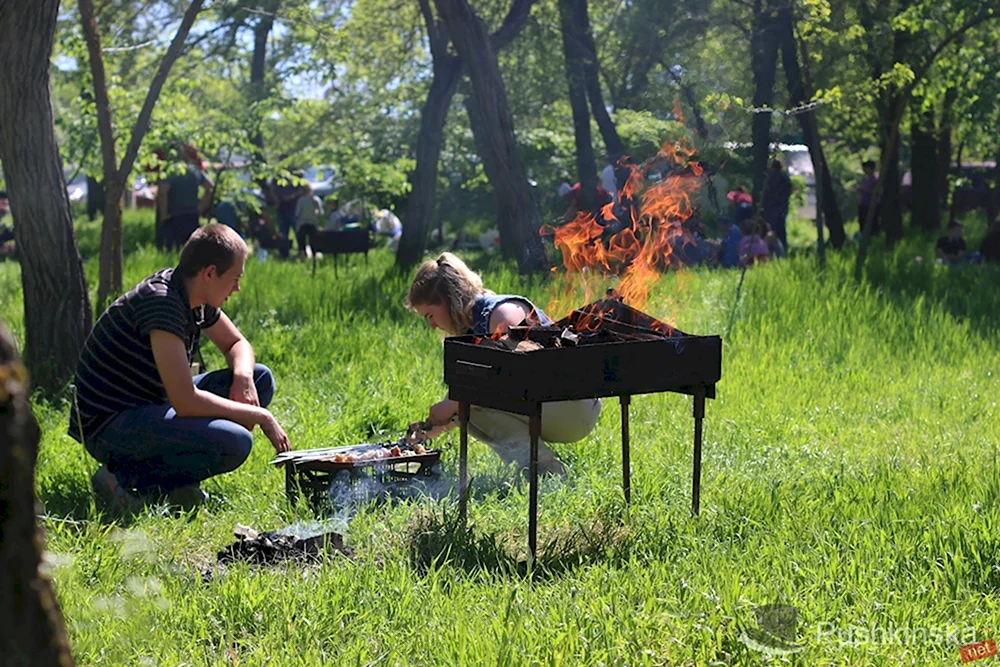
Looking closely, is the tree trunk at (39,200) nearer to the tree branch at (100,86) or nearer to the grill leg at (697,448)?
the tree branch at (100,86)

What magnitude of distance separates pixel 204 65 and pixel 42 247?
25.0 m

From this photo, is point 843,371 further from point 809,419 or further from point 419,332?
point 419,332

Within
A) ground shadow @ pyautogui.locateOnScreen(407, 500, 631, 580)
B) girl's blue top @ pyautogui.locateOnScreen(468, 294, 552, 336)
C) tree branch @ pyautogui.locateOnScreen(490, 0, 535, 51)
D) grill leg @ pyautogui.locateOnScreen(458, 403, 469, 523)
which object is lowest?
ground shadow @ pyautogui.locateOnScreen(407, 500, 631, 580)

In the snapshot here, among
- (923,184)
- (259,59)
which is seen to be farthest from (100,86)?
(259,59)

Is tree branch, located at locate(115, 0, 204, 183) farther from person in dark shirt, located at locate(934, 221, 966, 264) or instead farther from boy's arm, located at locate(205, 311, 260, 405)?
person in dark shirt, located at locate(934, 221, 966, 264)

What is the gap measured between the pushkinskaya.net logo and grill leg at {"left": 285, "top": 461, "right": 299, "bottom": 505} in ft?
8.63

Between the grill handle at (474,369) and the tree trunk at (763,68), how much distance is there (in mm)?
10721

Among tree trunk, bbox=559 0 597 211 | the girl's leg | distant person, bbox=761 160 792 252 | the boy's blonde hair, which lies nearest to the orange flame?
the boy's blonde hair

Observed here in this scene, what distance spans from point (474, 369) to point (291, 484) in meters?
1.34

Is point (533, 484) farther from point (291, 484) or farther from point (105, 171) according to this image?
point (105, 171)

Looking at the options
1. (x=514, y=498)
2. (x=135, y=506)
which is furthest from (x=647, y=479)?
(x=135, y=506)

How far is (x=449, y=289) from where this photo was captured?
5543 millimetres

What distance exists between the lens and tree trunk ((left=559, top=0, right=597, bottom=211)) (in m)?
20.0

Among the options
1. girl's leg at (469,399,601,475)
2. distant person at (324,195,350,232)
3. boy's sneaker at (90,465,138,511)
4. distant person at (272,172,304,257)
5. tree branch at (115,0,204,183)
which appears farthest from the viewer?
distant person at (272,172,304,257)
